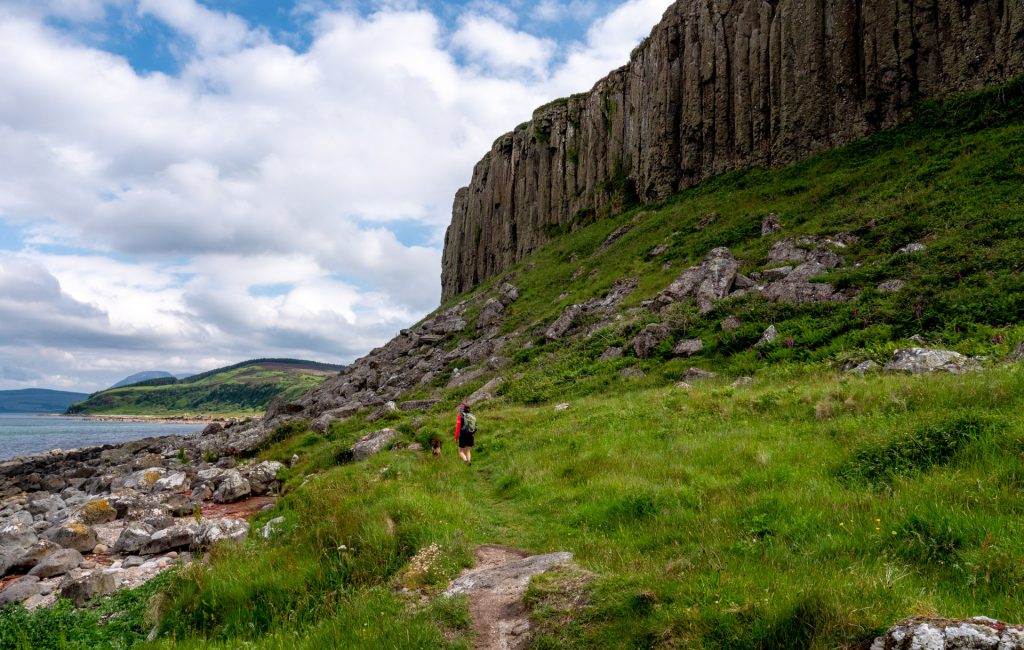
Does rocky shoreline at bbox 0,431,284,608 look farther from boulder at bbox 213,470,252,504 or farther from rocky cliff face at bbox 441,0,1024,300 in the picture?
rocky cliff face at bbox 441,0,1024,300

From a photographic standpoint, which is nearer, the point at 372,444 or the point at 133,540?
the point at 133,540

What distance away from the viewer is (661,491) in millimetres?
8320

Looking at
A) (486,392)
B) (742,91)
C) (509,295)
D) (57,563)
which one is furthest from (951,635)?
(742,91)

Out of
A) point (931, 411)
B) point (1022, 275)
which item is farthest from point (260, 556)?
point (1022, 275)

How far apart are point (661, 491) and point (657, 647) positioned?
405cm

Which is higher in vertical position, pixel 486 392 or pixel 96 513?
pixel 486 392

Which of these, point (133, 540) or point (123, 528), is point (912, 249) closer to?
point (133, 540)

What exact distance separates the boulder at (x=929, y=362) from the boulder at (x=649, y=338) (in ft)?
31.2

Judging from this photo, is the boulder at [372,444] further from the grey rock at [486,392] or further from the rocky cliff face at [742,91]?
the rocky cliff face at [742,91]

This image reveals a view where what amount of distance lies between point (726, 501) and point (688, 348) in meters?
14.0

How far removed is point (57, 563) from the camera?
11.3 metres

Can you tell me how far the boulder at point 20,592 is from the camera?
30.8 feet

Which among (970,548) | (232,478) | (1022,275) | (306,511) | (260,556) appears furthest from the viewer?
(232,478)

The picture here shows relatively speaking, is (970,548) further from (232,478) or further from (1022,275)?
(232,478)
